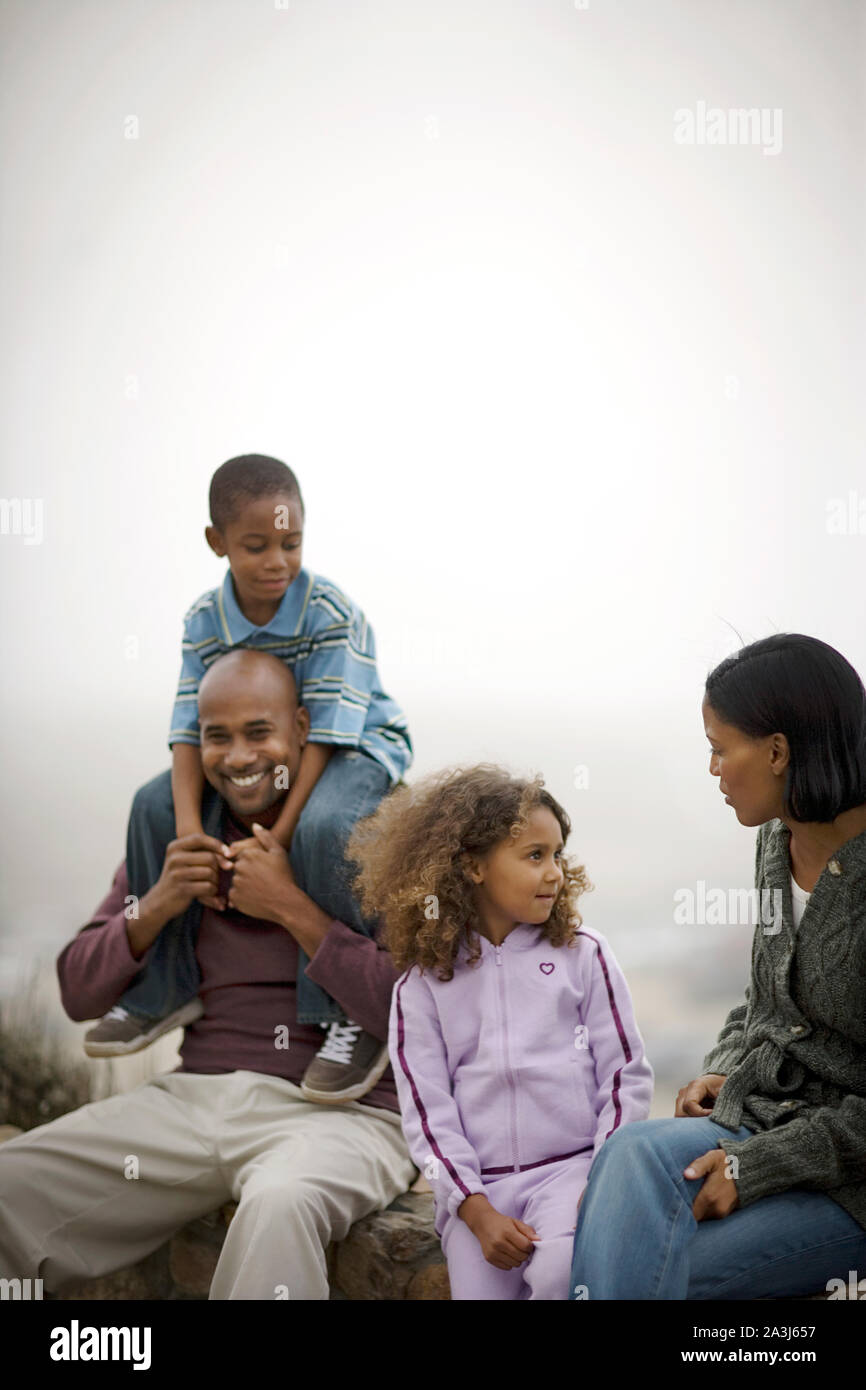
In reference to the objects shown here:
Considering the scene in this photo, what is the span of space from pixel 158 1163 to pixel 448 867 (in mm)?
784

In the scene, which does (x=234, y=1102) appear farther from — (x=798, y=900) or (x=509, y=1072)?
(x=798, y=900)

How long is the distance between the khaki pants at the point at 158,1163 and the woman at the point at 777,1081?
532 mm

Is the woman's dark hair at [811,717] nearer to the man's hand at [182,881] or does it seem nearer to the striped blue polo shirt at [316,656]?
the striped blue polo shirt at [316,656]

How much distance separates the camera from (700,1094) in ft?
6.28

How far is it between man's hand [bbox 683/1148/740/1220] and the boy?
72cm

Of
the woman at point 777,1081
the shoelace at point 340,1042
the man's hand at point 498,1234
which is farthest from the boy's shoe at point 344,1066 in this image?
the woman at point 777,1081

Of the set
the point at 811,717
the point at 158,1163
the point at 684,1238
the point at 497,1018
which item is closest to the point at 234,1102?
the point at 158,1163

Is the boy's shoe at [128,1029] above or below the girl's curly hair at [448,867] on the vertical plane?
below

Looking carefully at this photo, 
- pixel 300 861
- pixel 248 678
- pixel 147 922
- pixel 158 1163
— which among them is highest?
pixel 248 678

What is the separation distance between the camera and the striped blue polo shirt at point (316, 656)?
94.3 inches

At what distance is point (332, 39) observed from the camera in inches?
107

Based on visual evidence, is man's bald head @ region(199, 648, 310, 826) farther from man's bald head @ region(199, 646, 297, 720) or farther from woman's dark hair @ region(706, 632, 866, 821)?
woman's dark hair @ region(706, 632, 866, 821)

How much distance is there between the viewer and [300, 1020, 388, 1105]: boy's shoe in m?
2.23
